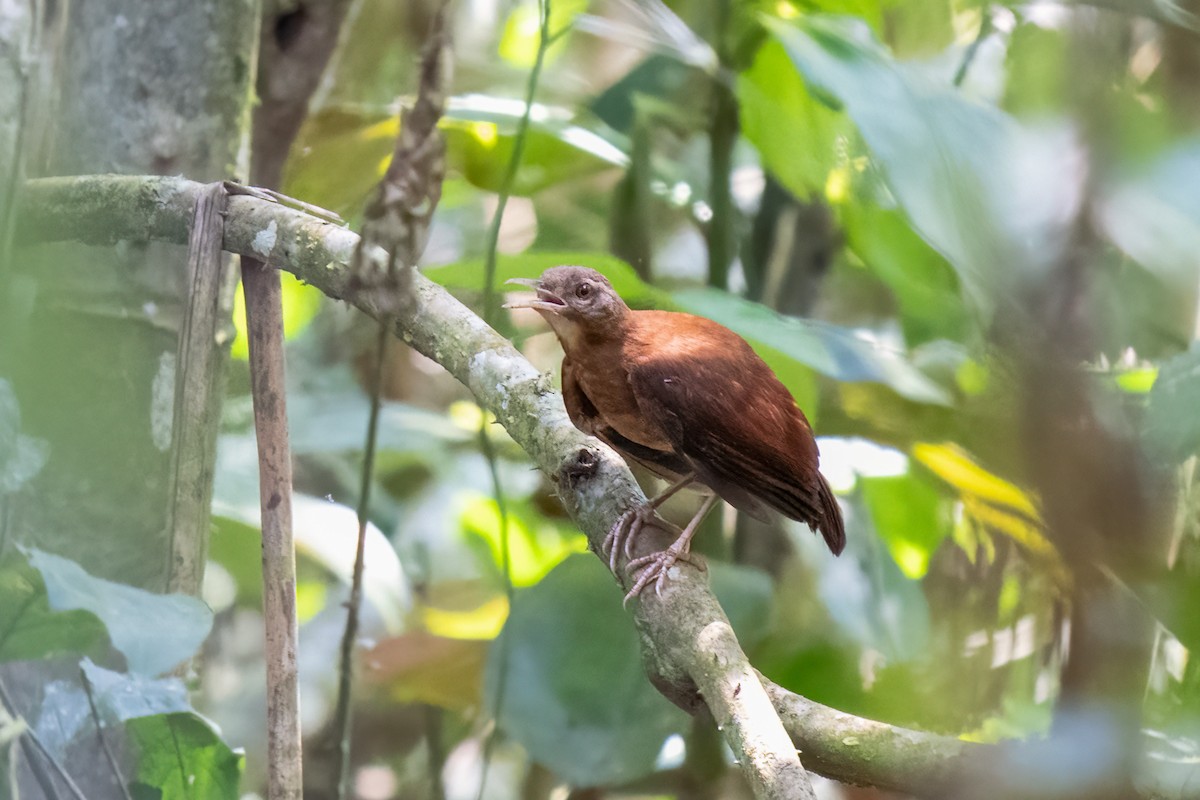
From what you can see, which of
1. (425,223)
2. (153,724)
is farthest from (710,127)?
(153,724)

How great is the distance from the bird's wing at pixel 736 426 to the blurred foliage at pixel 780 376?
0.10 meters

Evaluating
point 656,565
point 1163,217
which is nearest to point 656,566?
point 656,565

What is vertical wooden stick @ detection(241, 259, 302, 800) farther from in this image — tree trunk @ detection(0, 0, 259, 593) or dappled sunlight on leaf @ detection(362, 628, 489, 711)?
dappled sunlight on leaf @ detection(362, 628, 489, 711)

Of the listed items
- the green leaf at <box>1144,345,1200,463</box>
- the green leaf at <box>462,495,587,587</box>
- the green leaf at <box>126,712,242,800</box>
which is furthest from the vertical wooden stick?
the green leaf at <box>462,495,587,587</box>

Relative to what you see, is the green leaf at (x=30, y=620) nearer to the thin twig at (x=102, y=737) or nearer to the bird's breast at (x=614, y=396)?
the thin twig at (x=102, y=737)

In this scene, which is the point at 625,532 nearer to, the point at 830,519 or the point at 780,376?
the point at 830,519

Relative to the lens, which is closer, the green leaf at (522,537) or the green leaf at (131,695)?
the green leaf at (131,695)

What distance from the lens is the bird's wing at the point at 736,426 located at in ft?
5.49

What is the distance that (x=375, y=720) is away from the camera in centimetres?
338

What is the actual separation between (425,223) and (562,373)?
2.63ft

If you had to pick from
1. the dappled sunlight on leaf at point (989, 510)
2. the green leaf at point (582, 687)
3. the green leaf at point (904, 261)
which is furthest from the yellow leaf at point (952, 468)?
the green leaf at point (582, 687)

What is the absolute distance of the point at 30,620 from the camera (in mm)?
1016

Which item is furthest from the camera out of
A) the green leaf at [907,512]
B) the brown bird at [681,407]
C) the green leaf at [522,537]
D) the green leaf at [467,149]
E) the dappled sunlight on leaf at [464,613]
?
the green leaf at [522,537]

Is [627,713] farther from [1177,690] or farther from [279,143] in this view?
[1177,690]
